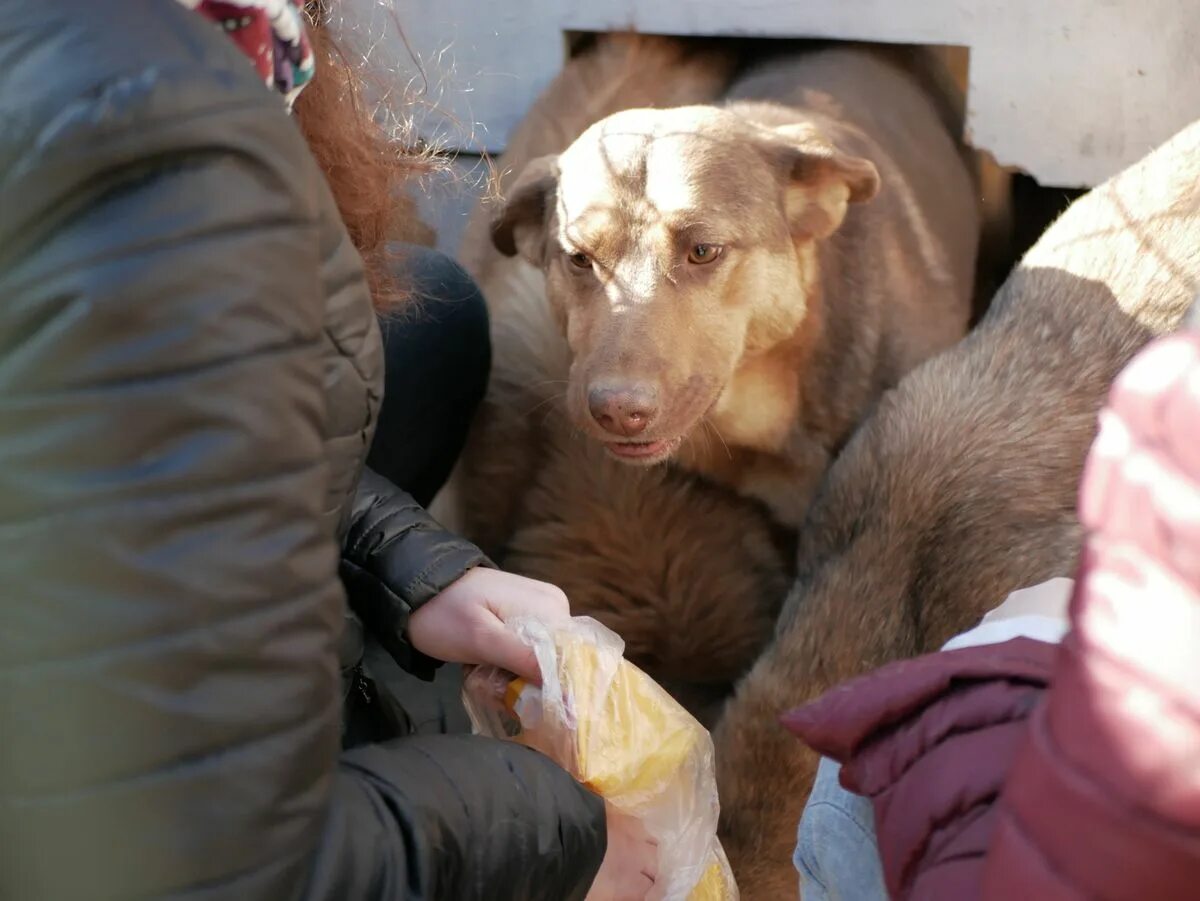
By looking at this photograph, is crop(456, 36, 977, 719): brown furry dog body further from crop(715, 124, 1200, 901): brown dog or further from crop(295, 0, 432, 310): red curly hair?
crop(295, 0, 432, 310): red curly hair

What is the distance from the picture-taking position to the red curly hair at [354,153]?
5.61ft

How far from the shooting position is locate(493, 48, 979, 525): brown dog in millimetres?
2768

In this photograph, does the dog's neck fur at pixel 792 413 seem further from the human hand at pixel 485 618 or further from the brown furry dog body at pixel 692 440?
the human hand at pixel 485 618

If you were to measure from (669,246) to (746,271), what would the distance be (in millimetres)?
218

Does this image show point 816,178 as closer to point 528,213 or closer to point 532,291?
point 528,213

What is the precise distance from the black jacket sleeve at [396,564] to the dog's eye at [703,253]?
108 cm

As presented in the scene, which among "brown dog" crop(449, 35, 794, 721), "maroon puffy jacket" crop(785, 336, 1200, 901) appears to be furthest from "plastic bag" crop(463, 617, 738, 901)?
"maroon puffy jacket" crop(785, 336, 1200, 901)

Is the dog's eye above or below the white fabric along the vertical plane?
below

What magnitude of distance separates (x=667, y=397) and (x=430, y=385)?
1.56ft

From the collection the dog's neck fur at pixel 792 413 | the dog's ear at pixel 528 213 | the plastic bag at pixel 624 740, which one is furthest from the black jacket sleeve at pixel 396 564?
the dog's neck fur at pixel 792 413

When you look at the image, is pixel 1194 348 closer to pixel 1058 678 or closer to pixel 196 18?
pixel 1058 678

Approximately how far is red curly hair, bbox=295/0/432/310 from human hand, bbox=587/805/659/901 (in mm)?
823

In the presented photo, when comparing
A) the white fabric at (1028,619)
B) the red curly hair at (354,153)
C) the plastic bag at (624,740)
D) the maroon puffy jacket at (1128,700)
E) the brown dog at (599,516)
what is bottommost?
the brown dog at (599,516)

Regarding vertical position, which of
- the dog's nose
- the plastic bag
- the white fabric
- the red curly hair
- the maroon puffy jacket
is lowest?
the dog's nose
